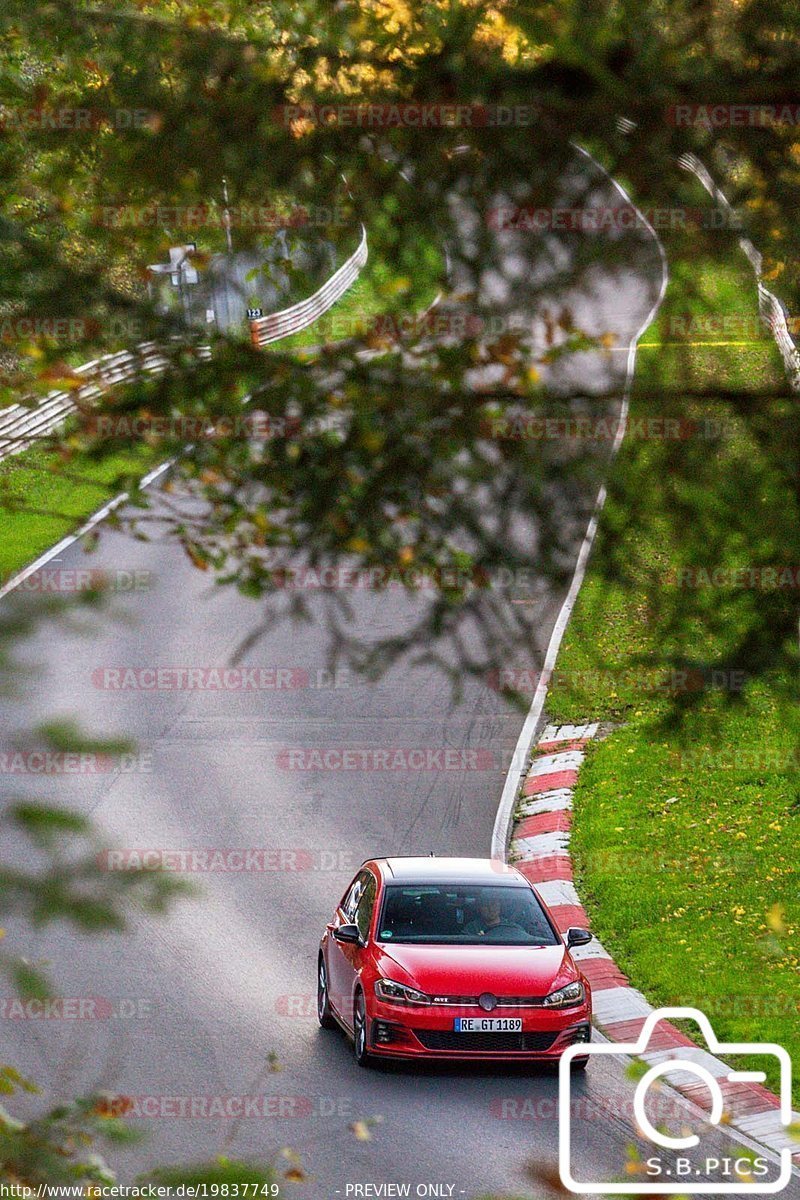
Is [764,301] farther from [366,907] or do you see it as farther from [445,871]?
[366,907]

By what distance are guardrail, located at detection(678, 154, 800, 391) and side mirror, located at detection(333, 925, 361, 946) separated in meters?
7.52

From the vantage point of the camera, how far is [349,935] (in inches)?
521

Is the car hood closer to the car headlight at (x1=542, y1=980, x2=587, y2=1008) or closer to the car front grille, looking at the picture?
the car headlight at (x1=542, y1=980, x2=587, y2=1008)

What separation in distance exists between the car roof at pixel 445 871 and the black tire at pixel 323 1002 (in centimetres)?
96

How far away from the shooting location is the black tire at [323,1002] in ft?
45.2

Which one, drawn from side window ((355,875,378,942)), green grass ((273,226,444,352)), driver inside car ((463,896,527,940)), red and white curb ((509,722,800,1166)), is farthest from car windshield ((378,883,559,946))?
green grass ((273,226,444,352))

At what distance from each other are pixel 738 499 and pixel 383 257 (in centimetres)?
161

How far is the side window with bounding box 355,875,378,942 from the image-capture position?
1356cm

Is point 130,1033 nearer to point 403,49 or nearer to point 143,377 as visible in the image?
point 143,377

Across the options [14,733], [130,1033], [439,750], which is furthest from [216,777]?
[14,733]

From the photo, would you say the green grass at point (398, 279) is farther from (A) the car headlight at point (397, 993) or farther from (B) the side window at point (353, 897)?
(B) the side window at point (353, 897)

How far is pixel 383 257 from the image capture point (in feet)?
20.2
